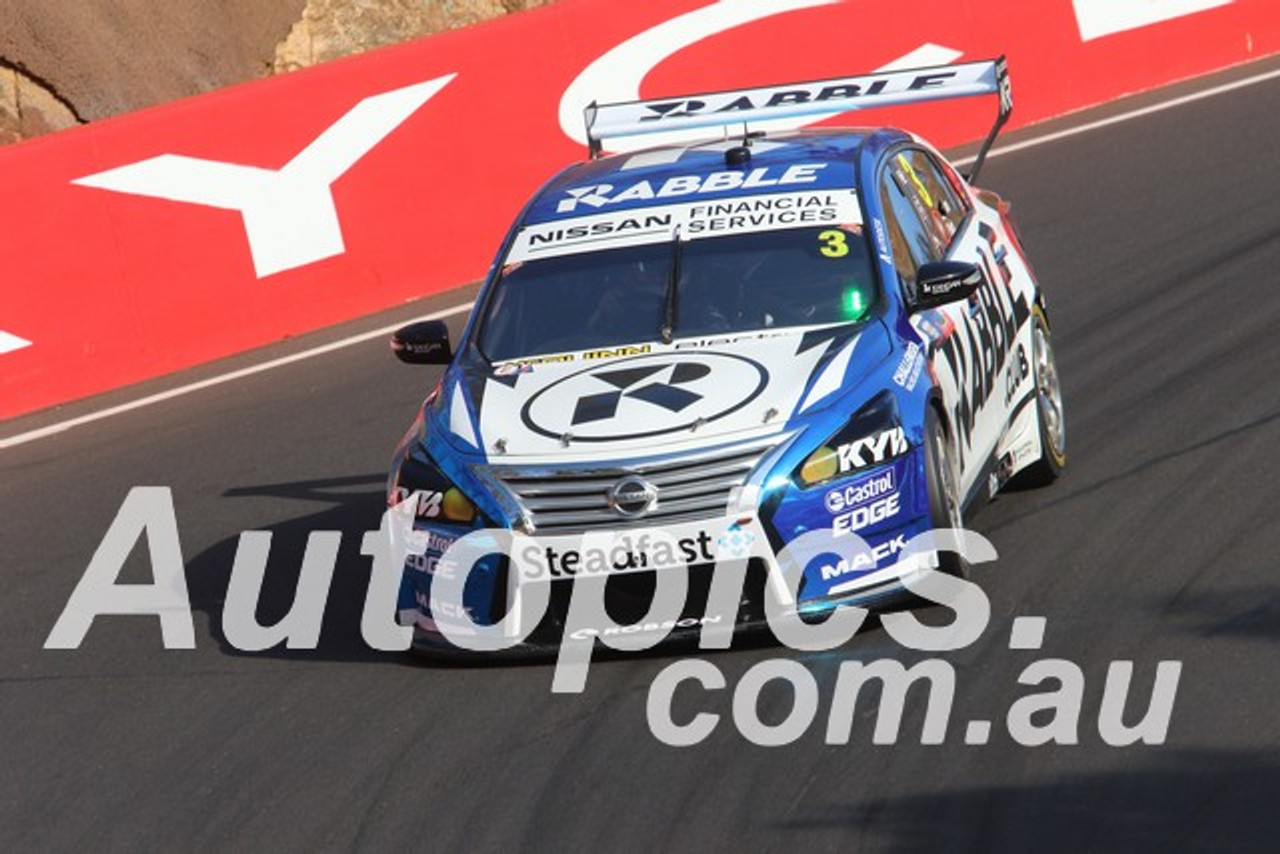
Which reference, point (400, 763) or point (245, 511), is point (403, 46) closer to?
point (245, 511)

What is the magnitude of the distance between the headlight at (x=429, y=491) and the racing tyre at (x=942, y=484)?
156 cm

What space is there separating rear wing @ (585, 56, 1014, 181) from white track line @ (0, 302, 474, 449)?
4364 mm

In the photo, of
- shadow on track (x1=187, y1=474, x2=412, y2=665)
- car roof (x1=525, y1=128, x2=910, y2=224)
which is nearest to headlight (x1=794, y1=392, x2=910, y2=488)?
car roof (x1=525, y1=128, x2=910, y2=224)

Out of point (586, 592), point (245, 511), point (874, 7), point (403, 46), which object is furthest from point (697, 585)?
point (874, 7)

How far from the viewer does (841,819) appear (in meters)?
6.71

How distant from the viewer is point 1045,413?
1020 centimetres

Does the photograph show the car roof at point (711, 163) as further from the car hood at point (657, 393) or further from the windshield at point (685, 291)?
the car hood at point (657, 393)

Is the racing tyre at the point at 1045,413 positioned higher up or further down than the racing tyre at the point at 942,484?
further down

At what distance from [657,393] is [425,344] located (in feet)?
4.40

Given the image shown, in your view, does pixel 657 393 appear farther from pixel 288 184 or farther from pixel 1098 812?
pixel 288 184

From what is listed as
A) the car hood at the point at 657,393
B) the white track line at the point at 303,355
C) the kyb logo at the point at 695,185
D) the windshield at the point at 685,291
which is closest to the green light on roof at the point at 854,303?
the windshield at the point at 685,291

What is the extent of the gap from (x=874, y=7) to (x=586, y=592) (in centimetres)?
1012

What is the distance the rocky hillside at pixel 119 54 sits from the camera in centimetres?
1970

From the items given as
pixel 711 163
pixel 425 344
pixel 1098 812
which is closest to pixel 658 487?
pixel 425 344
